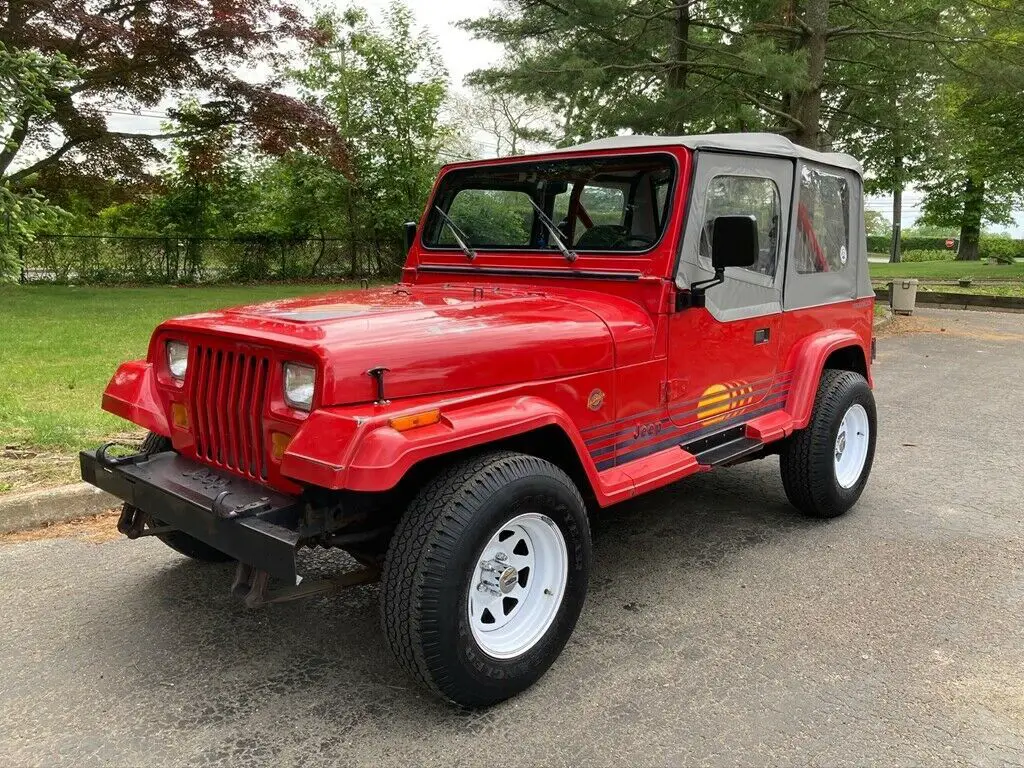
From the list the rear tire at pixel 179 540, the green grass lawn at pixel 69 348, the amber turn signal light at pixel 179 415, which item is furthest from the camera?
the green grass lawn at pixel 69 348

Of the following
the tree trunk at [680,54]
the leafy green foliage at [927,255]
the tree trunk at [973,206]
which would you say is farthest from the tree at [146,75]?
the leafy green foliage at [927,255]

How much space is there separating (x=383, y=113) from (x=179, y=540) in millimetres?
17801

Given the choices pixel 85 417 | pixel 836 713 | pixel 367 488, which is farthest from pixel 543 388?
pixel 85 417

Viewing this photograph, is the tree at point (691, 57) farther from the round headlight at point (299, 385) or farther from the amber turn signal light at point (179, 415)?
the round headlight at point (299, 385)

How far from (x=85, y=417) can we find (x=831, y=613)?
498 centimetres

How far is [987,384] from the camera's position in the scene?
857 centimetres

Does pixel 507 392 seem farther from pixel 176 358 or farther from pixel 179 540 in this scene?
pixel 179 540

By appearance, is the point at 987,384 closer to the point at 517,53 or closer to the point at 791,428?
the point at 791,428

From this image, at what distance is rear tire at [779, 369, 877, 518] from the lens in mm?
4227

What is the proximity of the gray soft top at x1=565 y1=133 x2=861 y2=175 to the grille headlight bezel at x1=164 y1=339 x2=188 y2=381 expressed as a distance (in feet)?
6.60

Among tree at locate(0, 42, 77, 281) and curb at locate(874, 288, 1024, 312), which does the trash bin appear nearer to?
curb at locate(874, 288, 1024, 312)

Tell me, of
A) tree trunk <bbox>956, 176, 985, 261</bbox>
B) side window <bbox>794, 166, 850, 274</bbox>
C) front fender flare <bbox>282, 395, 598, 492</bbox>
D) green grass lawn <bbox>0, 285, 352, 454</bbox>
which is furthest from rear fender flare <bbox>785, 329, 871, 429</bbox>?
tree trunk <bbox>956, 176, 985, 261</bbox>

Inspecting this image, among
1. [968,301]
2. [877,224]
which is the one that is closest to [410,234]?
[968,301]

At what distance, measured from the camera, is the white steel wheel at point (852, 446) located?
4594 millimetres
